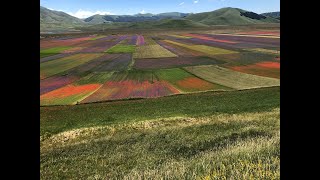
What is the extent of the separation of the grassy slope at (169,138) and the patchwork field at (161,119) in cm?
6

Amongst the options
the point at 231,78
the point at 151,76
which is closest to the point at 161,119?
the point at 231,78

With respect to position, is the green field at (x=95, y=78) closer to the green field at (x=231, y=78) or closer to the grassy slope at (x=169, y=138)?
the grassy slope at (x=169, y=138)

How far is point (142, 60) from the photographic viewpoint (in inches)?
3100

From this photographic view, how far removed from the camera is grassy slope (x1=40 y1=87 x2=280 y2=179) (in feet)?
36.2

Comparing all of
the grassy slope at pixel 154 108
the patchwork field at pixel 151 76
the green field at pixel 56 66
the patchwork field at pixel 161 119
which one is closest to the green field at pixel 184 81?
the patchwork field at pixel 151 76

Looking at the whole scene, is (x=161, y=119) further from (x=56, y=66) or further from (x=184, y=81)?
(x=56, y=66)

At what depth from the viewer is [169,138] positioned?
2108cm

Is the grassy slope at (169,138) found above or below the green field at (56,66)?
below

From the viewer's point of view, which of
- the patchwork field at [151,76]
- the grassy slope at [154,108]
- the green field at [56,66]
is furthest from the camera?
the green field at [56,66]

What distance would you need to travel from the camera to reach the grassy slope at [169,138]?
11047mm

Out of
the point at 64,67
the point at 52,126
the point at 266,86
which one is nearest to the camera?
the point at 52,126
